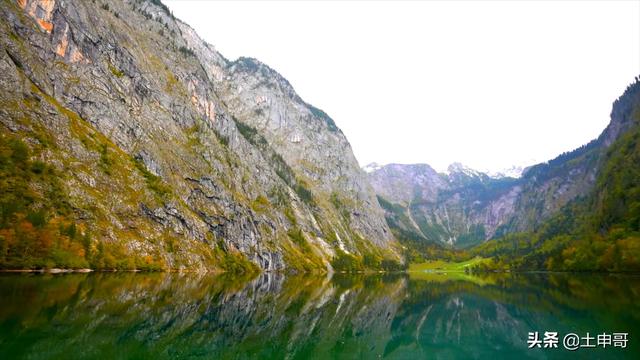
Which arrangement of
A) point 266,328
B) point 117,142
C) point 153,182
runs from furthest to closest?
point 117,142
point 153,182
point 266,328

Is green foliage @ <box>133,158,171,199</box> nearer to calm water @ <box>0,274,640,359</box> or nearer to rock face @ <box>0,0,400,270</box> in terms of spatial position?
rock face @ <box>0,0,400,270</box>

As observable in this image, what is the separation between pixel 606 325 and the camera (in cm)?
3491

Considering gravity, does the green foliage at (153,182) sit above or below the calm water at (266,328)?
Answer: above

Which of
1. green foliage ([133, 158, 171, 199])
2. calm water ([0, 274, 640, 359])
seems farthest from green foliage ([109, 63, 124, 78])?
calm water ([0, 274, 640, 359])

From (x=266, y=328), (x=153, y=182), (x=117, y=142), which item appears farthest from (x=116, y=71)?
(x=266, y=328)

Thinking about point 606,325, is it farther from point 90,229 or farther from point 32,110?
point 32,110

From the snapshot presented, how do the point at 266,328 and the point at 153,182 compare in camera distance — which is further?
the point at 153,182

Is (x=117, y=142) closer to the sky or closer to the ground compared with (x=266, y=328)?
closer to the sky

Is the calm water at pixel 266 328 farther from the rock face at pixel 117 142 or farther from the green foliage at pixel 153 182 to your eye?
the green foliage at pixel 153 182

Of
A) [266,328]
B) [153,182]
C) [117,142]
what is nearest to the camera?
[266,328]

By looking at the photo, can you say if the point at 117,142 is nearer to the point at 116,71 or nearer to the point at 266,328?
the point at 116,71

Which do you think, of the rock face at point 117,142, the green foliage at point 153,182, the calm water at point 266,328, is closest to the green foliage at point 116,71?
the rock face at point 117,142

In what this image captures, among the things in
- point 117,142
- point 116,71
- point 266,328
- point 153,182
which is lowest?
point 266,328

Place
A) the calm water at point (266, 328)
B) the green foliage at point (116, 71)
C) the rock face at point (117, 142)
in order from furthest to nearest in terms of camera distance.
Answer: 1. the green foliage at point (116, 71)
2. the rock face at point (117, 142)
3. the calm water at point (266, 328)
